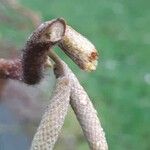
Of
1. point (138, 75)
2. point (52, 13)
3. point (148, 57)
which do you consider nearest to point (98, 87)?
point (138, 75)

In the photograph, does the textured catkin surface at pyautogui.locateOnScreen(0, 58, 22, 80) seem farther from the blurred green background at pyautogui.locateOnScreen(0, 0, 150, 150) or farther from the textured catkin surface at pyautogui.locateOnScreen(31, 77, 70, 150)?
the blurred green background at pyautogui.locateOnScreen(0, 0, 150, 150)

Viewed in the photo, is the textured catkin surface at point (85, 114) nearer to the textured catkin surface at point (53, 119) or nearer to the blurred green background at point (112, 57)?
the textured catkin surface at point (53, 119)

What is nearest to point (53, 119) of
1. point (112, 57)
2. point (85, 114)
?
point (85, 114)

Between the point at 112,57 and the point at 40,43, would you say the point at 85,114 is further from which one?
the point at 112,57

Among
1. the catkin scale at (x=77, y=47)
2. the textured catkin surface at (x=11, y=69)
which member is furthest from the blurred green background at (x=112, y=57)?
the catkin scale at (x=77, y=47)

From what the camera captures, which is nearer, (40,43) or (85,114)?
(40,43)
